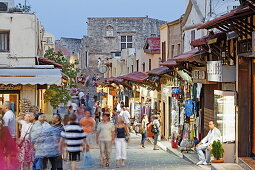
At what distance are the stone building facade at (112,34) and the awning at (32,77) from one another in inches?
→ 2299

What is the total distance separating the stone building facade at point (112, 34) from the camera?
84000 mm

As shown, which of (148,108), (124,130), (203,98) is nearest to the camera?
(124,130)

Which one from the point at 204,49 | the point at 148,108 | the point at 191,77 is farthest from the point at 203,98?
the point at 148,108

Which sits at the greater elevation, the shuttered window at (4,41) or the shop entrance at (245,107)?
the shuttered window at (4,41)

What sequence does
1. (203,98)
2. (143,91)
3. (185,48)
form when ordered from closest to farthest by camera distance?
1. (203,98)
2. (185,48)
3. (143,91)

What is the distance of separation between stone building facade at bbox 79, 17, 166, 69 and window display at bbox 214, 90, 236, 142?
6531 centimetres

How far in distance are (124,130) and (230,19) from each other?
6170 millimetres

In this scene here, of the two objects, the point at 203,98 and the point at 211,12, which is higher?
the point at 211,12

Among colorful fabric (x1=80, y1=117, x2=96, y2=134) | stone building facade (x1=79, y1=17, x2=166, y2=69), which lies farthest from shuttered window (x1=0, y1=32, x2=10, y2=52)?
stone building facade (x1=79, y1=17, x2=166, y2=69)

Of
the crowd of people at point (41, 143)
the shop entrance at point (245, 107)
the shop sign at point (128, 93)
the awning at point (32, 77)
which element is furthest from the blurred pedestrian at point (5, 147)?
the shop sign at point (128, 93)

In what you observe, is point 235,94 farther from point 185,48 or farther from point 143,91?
point 143,91

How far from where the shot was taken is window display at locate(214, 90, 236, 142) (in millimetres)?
17484

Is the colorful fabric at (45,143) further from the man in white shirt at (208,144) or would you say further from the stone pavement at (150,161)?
the man in white shirt at (208,144)

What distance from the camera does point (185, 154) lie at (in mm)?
22219
